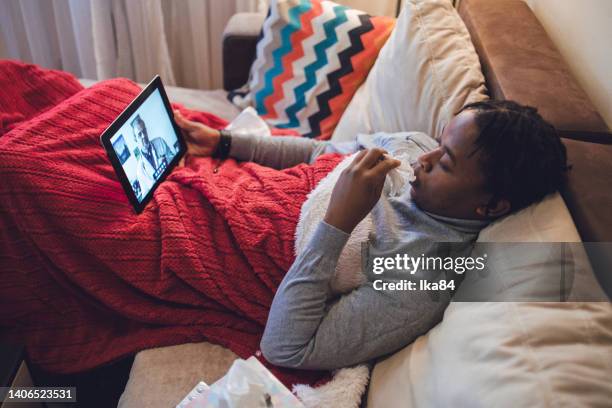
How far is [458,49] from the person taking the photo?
1.19 metres

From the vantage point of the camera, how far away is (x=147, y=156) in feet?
3.44

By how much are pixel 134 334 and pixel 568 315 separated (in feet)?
2.58

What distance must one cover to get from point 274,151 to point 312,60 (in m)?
0.42

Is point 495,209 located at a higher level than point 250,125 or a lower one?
higher

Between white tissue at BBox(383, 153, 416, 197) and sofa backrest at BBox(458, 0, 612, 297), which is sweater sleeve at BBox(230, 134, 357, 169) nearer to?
white tissue at BBox(383, 153, 416, 197)

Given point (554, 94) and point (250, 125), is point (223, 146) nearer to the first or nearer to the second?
point (250, 125)

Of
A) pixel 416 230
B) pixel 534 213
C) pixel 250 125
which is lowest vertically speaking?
pixel 250 125

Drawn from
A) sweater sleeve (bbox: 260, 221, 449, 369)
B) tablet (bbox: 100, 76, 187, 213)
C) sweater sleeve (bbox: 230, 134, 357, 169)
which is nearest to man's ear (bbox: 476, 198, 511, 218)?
sweater sleeve (bbox: 260, 221, 449, 369)

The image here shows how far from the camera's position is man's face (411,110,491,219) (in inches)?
32.6

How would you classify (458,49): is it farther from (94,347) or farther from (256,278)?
(94,347)

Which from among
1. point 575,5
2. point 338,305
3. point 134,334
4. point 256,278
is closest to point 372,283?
point 338,305

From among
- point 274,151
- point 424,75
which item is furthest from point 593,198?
point 274,151

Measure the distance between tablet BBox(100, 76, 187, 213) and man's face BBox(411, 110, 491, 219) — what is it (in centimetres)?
55

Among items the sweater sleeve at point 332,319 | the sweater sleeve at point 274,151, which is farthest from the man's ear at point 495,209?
the sweater sleeve at point 274,151
